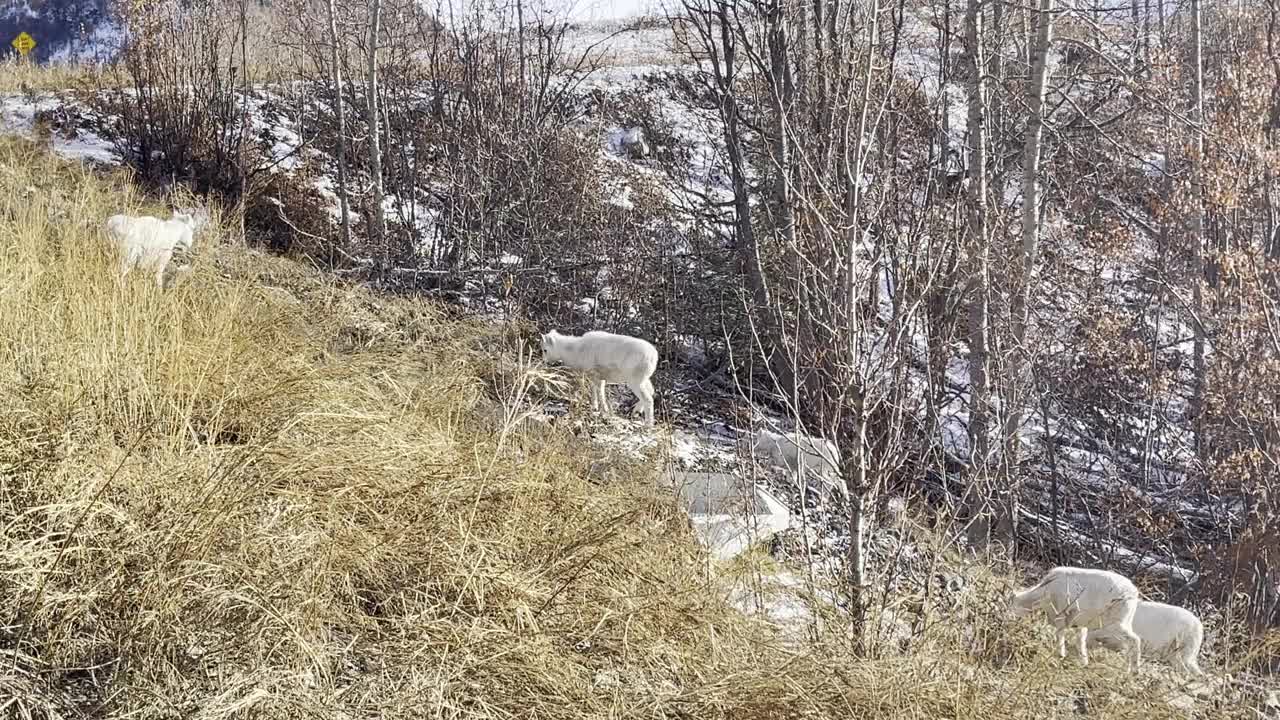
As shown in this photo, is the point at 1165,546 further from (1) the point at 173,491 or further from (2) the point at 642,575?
(1) the point at 173,491

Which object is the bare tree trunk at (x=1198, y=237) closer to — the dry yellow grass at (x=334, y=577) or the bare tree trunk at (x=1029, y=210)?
the bare tree trunk at (x=1029, y=210)

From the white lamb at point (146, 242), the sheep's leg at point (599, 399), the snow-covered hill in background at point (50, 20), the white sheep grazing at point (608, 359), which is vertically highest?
the snow-covered hill in background at point (50, 20)

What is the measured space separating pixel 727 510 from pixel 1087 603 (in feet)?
5.58

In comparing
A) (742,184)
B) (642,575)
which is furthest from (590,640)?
(742,184)

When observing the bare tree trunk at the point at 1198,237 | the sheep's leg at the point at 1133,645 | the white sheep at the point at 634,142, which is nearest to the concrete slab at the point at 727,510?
the sheep's leg at the point at 1133,645

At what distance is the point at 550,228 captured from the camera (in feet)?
29.9

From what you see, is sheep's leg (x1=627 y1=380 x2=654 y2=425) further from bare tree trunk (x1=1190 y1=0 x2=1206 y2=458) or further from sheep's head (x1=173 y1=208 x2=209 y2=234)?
bare tree trunk (x1=1190 y1=0 x2=1206 y2=458)

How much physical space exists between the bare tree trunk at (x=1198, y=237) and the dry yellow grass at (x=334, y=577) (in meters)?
6.09

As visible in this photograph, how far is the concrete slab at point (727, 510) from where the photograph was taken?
3818 millimetres

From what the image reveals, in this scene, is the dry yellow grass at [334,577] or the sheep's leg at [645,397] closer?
the dry yellow grass at [334,577]

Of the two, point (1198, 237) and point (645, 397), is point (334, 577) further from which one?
point (1198, 237)

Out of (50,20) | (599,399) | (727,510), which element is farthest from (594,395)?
(50,20)

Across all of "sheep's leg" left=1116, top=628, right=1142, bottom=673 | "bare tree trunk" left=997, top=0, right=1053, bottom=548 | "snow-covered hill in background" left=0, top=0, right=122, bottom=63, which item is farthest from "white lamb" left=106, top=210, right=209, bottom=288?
"snow-covered hill in background" left=0, top=0, right=122, bottom=63

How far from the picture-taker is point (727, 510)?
4227 mm
